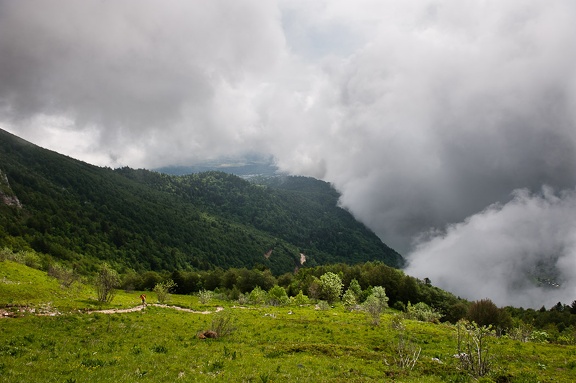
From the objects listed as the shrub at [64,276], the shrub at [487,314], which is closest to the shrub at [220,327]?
the shrub at [64,276]

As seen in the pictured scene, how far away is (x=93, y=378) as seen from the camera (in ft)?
53.0

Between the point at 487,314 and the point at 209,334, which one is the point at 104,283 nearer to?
the point at 209,334

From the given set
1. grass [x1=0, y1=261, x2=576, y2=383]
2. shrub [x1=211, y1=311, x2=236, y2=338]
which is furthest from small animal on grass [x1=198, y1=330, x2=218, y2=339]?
grass [x1=0, y1=261, x2=576, y2=383]

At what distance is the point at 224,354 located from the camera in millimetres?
22906

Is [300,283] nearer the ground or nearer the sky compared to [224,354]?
nearer the sky

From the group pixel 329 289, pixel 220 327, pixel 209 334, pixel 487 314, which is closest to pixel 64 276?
pixel 209 334

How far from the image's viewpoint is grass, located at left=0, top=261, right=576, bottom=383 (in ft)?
58.5

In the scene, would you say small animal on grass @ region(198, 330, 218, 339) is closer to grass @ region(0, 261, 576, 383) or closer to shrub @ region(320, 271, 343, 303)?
grass @ region(0, 261, 576, 383)

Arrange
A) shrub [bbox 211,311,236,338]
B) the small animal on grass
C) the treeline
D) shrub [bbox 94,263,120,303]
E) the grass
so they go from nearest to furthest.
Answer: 1. the grass
2. the small animal on grass
3. shrub [bbox 211,311,236,338]
4. shrub [bbox 94,263,120,303]
5. the treeline

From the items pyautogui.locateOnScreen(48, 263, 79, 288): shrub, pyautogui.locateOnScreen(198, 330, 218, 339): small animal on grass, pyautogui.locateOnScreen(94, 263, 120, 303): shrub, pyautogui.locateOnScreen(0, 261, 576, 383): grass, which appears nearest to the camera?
pyautogui.locateOnScreen(0, 261, 576, 383): grass

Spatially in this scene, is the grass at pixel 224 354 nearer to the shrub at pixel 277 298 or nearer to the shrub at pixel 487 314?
the shrub at pixel 487 314

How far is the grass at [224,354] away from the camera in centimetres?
1784

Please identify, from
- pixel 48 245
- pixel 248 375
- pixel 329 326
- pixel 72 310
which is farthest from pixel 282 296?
pixel 48 245

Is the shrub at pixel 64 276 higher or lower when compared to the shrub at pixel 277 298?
lower
